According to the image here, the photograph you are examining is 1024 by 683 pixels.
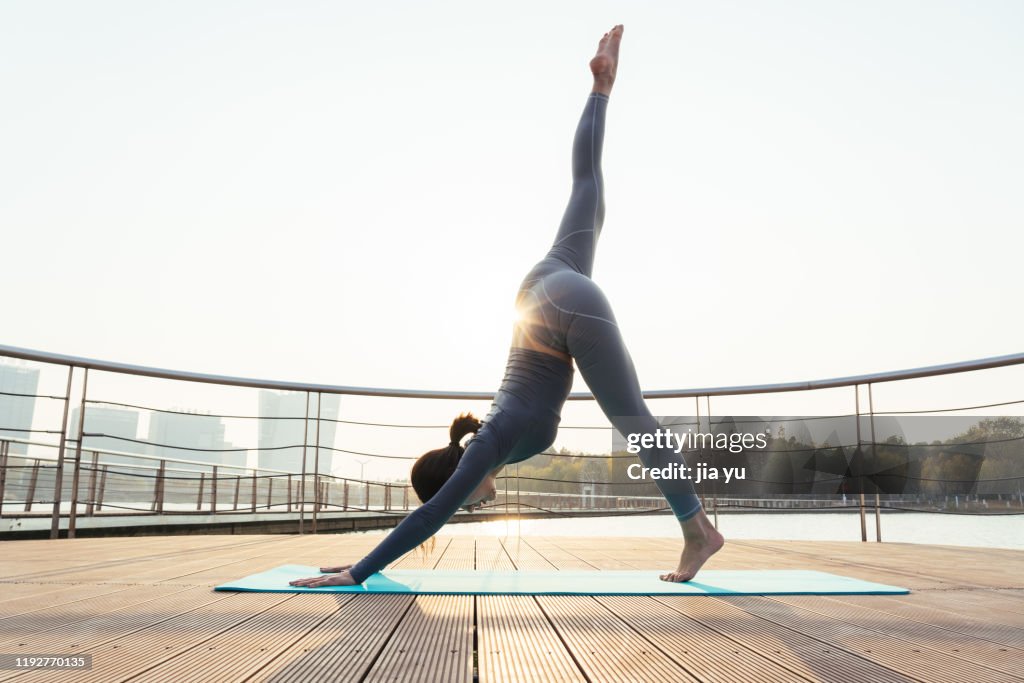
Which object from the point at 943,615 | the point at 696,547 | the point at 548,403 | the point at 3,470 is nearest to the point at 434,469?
the point at 548,403

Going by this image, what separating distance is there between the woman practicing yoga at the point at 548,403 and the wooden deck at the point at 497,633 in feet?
0.68

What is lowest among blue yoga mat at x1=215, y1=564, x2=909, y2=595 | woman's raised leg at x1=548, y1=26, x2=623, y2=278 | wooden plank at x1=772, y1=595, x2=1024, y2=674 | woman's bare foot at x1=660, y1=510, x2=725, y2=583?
blue yoga mat at x1=215, y1=564, x2=909, y2=595

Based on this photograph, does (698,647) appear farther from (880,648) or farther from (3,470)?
(3,470)

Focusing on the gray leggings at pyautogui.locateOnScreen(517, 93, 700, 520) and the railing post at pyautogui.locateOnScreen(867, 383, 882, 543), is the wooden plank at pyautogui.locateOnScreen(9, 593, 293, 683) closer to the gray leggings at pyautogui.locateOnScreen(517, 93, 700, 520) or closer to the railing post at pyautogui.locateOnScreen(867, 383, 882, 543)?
the gray leggings at pyautogui.locateOnScreen(517, 93, 700, 520)

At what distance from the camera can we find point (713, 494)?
377 centimetres

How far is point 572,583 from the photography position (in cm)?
168

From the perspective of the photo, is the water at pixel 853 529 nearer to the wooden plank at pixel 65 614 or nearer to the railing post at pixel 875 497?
the railing post at pixel 875 497

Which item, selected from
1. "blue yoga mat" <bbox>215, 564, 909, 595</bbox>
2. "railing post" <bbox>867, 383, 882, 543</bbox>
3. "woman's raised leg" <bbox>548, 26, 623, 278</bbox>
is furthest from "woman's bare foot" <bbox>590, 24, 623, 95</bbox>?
"railing post" <bbox>867, 383, 882, 543</bbox>

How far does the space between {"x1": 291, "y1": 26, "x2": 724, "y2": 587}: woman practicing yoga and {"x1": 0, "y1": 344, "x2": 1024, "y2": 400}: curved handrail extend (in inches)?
65.4

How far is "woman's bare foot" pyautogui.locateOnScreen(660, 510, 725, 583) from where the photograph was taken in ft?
5.66

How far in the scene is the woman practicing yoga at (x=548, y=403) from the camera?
1658 mm

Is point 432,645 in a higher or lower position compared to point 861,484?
lower

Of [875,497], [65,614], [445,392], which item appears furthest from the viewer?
[445,392]

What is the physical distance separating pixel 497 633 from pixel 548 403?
2.67 ft
